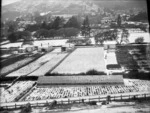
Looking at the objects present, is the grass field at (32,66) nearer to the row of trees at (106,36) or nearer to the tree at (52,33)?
the tree at (52,33)

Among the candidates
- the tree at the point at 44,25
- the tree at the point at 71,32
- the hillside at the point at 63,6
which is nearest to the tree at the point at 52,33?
the tree at the point at 44,25

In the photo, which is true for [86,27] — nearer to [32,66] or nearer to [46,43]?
[46,43]

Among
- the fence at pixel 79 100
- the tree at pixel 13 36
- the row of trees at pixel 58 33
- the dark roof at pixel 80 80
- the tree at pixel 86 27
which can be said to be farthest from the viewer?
the tree at pixel 13 36

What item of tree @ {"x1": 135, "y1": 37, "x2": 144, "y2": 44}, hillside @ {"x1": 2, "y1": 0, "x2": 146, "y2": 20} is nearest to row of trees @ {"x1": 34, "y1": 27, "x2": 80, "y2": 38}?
hillside @ {"x1": 2, "y1": 0, "x2": 146, "y2": 20}

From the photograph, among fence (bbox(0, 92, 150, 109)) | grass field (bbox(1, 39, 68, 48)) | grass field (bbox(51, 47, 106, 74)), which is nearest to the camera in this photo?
fence (bbox(0, 92, 150, 109))

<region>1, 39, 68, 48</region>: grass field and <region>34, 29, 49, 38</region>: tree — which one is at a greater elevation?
<region>34, 29, 49, 38</region>: tree

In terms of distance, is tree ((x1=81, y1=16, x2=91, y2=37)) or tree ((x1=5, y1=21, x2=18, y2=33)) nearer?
tree ((x1=81, y1=16, x2=91, y2=37))

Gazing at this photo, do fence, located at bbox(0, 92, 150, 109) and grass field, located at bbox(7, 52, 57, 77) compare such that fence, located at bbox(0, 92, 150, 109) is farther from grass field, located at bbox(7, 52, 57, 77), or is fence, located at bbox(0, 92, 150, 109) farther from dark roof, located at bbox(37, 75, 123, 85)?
grass field, located at bbox(7, 52, 57, 77)

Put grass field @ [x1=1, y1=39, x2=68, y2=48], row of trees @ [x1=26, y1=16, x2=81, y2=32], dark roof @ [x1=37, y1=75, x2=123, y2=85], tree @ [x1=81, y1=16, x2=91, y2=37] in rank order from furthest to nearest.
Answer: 1. grass field @ [x1=1, y1=39, x2=68, y2=48]
2. row of trees @ [x1=26, y1=16, x2=81, y2=32]
3. tree @ [x1=81, y1=16, x2=91, y2=37]
4. dark roof @ [x1=37, y1=75, x2=123, y2=85]
